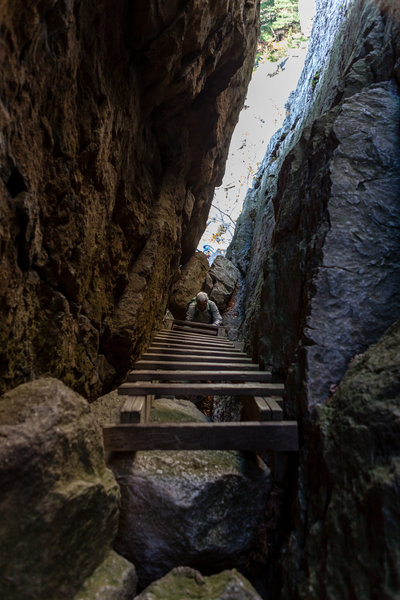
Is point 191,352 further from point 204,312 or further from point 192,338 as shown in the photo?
point 204,312

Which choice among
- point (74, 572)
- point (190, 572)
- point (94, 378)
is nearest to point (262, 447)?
point (190, 572)

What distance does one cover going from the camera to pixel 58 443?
192 centimetres

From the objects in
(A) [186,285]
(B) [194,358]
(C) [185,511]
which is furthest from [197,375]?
(A) [186,285]

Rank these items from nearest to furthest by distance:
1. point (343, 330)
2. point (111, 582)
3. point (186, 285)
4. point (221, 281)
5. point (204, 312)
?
point (111, 582) < point (343, 330) < point (204, 312) < point (186, 285) < point (221, 281)

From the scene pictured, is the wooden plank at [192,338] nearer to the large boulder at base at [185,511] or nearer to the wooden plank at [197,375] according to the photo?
the wooden plank at [197,375]

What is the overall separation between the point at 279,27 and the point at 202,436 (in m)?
28.5

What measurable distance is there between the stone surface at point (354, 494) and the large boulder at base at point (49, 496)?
1.50 metres

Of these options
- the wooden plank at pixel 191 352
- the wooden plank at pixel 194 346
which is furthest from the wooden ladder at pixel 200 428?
the wooden plank at pixel 194 346

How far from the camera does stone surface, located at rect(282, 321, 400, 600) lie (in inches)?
69.4

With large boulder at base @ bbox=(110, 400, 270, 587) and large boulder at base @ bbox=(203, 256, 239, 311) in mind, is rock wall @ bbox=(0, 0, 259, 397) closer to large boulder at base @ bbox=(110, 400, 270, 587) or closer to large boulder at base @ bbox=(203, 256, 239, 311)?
large boulder at base @ bbox=(110, 400, 270, 587)

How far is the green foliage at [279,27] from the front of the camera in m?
21.2

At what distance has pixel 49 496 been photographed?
180cm

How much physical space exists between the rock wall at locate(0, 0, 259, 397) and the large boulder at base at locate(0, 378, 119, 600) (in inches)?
25.4

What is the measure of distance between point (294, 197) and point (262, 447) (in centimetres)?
370
